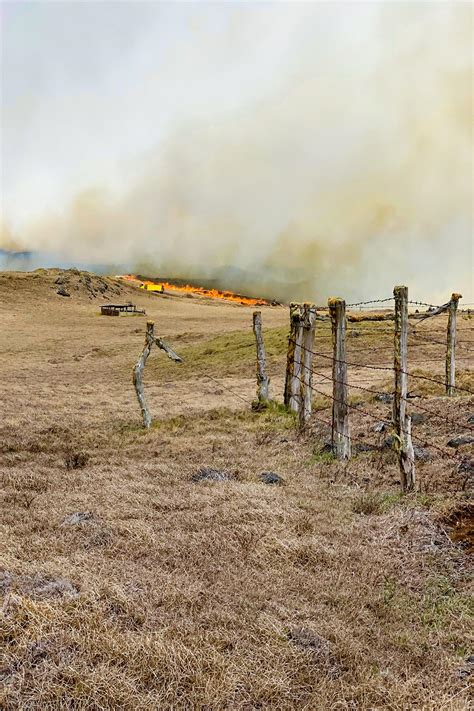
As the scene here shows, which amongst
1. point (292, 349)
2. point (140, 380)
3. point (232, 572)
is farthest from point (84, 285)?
A: point (232, 572)

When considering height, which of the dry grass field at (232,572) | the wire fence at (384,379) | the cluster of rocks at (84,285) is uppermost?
the cluster of rocks at (84,285)

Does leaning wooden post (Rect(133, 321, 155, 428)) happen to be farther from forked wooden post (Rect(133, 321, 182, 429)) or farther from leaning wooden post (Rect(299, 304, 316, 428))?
leaning wooden post (Rect(299, 304, 316, 428))

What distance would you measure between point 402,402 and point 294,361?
649 centimetres

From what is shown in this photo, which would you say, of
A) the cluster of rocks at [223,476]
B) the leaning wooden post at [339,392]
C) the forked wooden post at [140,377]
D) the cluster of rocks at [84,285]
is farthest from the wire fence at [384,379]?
the cluster of rocks at [84,285]

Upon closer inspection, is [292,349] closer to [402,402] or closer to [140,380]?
[140,380]

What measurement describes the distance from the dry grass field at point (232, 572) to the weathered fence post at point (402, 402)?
1.34 ft

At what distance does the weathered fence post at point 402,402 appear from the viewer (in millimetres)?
8430

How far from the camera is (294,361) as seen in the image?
599 inches

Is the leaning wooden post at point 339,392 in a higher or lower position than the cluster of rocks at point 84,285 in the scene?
lower

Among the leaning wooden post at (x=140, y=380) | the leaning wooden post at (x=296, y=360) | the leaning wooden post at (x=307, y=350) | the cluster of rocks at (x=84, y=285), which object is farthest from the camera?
the cluster of rocks at (x=84, y=285)

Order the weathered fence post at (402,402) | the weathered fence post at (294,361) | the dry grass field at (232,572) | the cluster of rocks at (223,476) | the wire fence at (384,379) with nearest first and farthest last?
the dry grass field at (232,572) → the weathered fence post at (402,402) → the cluster of rocks at (223,476) → the wire fence at (384,379) → the weathered fence post at (294,361)

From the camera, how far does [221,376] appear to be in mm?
26234

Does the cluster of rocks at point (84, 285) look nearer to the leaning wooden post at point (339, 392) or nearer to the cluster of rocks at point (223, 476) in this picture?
the leaning wooden post at point (339, 392)

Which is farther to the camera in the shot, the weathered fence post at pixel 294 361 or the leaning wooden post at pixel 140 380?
the weathered fence post at pixel 294 361
